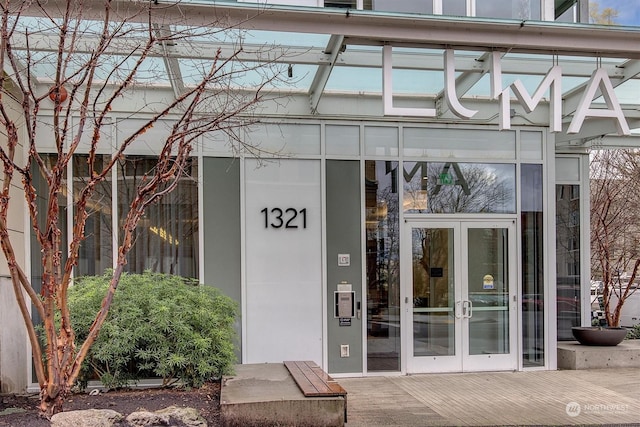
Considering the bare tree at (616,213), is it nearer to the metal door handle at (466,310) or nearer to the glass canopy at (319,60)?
the glass canopy at (319,60)

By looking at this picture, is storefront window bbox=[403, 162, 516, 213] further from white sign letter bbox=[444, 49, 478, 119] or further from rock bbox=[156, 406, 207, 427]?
rock bbox=[156, 406, 207, 427]

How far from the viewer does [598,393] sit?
23.5 feet

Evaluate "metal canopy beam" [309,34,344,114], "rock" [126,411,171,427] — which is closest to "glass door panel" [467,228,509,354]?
"metal canopy beam" [309,34,344,114]

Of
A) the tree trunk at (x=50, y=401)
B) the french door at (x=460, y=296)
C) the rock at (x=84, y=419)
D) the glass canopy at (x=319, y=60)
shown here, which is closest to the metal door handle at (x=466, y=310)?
the french door at (x=460, y=296)

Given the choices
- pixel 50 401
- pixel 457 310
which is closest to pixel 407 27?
pixel 457 310

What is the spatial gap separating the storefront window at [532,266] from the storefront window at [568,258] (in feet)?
5.24

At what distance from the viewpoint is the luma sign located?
20.0ft

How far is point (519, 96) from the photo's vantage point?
611 centimetres

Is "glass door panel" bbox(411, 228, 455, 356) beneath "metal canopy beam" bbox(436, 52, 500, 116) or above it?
beneath

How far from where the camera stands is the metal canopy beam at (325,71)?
634 cm

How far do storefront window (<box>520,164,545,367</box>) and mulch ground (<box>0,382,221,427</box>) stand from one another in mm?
5408

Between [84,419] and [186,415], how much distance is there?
77cm

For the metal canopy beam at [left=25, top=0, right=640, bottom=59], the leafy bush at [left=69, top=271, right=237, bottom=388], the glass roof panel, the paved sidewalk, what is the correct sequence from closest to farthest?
the leafy bush at [left=69, top=271, right=237, bottom=388] → the metal canopy beam at [left=25, top=0, right=640, bottom=59] → the paved sidewalk → the glass roof panel

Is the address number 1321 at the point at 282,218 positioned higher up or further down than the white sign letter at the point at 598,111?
further down
